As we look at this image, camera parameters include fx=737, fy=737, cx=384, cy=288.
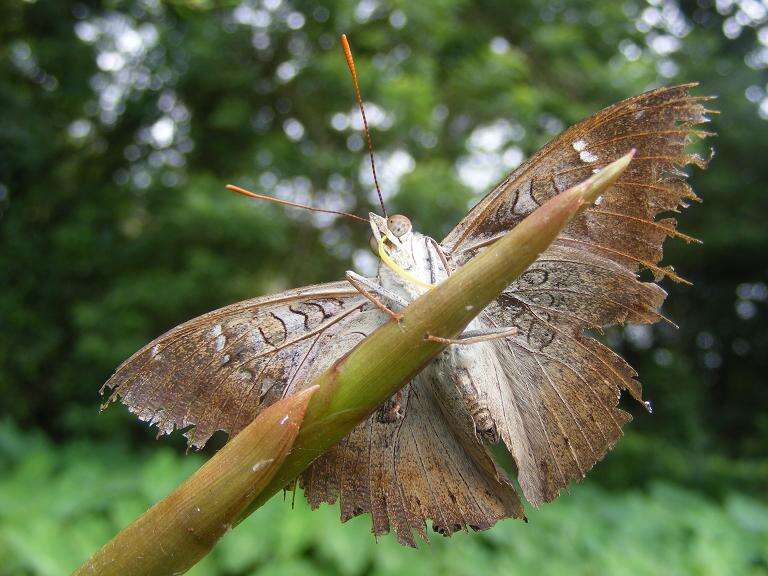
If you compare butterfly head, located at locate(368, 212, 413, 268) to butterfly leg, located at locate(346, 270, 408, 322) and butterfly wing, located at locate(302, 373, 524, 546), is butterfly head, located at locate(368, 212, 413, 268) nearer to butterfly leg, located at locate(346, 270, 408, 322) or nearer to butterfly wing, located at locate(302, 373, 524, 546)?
butterfly leg, located at locate(346, 270, 408, 322)

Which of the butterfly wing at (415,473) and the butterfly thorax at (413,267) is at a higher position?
the butterfly thorax at (413,267)

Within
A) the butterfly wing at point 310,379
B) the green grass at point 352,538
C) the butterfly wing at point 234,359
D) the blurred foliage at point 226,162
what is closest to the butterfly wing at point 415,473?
the butterfly wing at point 310,379

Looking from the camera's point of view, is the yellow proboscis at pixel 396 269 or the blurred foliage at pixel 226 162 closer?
the yellow proboscis at pixel 396 269

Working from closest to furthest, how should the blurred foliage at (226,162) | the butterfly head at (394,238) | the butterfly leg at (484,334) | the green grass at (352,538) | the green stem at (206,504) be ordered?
the green stem at (206,504) → the butterfly leg at (484,334) → the butterfly head at (394,238) → the green grass at (352,538) → the blurred foliage at (226,162)

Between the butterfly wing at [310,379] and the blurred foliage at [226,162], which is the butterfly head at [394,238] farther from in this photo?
the blurred foliage at [226,162]

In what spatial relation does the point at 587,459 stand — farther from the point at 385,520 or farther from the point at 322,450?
the point at 322,450

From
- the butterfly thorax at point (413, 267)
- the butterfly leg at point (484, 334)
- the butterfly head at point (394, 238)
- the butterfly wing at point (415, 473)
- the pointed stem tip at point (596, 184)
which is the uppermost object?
the pointed stem tip at point (596, 184)

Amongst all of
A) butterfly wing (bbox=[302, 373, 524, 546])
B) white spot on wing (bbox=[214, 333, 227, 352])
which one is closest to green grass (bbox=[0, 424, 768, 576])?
butterfly wing (bbox=[302, 373, 524, 546])

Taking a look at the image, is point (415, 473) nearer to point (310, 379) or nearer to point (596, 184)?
point (310, 379)
